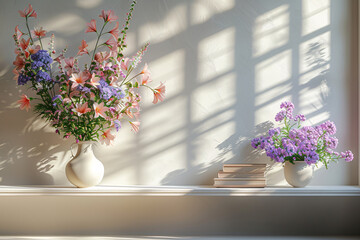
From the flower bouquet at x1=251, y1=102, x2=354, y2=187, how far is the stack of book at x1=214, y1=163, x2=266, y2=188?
122 millimetres

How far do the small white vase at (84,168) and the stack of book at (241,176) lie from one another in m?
0.71

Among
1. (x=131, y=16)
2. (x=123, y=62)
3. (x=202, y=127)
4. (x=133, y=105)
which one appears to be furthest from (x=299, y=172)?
(x=131, y=16)

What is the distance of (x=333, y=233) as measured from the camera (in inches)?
92.5

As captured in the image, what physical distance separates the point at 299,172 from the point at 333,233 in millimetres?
407

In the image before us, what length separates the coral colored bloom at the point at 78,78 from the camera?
2.25 meters

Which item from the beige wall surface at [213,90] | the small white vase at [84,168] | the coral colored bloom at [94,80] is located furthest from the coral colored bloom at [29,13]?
the small white vase at [84,168]

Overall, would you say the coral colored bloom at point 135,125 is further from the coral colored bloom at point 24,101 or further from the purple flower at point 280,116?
the purple flower at point 280,116

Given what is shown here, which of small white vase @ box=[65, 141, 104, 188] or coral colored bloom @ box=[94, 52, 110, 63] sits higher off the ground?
coral colored bloom @ box=[94, 52, 110, 63]

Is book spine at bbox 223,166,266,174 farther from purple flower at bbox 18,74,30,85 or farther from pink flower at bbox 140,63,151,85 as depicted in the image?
purple flower at bbox 18,74,30,85

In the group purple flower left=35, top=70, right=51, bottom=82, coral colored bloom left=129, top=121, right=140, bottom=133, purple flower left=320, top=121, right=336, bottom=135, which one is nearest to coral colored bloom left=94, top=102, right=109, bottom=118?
coral colored bloom left=129, top=121, right=140, bottom=133

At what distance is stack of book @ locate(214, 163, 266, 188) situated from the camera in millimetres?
2369

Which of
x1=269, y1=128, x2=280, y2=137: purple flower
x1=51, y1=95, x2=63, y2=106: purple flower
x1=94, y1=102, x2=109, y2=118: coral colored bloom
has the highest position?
x1=51, y1=95, x2=63, y2=106: purple flower

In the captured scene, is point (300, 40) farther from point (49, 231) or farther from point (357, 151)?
point (49, 231)

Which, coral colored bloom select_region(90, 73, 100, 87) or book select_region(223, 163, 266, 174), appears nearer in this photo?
coral colored bloom select_region(90, 73, 100, 87)
